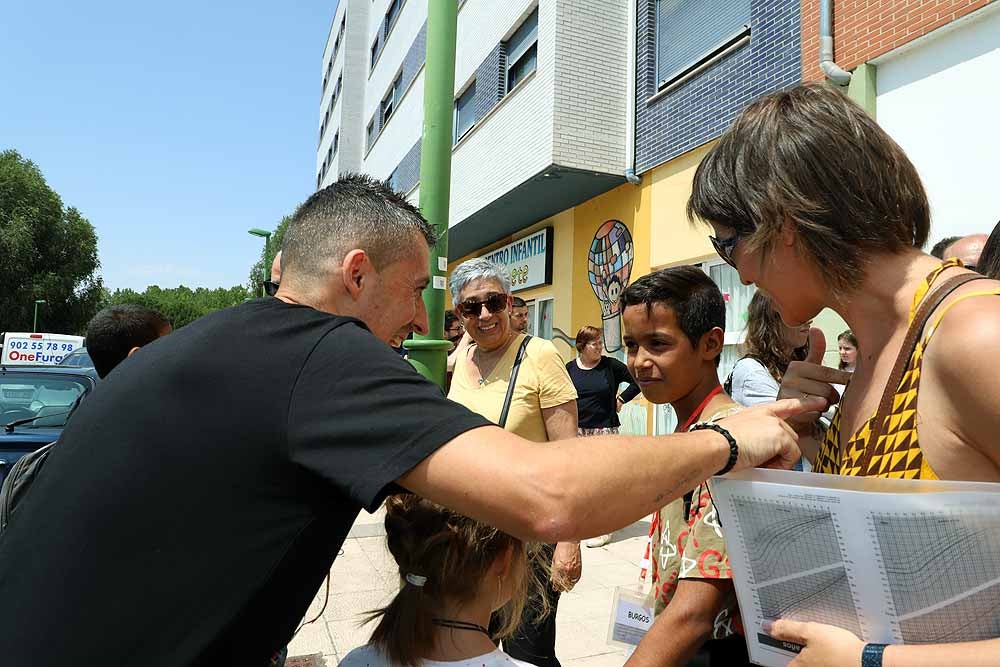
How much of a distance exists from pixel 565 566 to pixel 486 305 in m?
1.32

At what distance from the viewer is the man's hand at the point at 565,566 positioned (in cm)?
286

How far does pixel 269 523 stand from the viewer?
131cm

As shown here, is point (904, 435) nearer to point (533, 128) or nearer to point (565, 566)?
point (565, 566)

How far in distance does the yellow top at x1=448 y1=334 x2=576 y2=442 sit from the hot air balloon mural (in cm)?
670

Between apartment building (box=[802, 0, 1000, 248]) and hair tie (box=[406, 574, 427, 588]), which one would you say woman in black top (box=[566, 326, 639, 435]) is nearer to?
apartment building (box=[802, 0, 1000, 248])

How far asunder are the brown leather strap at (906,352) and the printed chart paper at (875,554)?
22cm

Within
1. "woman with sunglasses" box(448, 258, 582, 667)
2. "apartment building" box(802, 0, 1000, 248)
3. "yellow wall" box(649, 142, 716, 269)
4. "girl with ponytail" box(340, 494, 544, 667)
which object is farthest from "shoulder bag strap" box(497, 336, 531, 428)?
"yellow wall" box(649, 142, 716, 269)

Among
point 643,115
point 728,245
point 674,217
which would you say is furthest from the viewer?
point 643,115

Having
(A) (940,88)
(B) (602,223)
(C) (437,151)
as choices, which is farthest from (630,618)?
(B) (602,223)

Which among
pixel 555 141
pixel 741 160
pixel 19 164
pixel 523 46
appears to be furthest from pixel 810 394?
pixel 19 164

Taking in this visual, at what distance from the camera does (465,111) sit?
1420 centimetres

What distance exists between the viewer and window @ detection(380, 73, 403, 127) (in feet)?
64.6

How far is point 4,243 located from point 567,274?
1215 inches

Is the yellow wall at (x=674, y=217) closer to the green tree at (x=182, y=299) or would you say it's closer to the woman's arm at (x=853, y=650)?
the woman's arm at (x=853, y=650)
